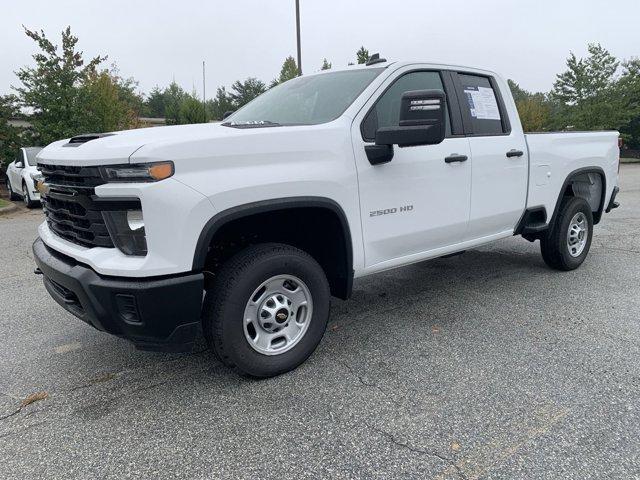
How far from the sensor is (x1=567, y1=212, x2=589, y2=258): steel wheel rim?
531 cm

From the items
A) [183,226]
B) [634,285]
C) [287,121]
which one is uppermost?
[287,121]

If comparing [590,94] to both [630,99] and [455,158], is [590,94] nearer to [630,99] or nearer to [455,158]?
[630,99]

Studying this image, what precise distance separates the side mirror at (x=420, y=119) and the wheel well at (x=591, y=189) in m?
3.00

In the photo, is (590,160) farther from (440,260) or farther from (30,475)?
(30,475)

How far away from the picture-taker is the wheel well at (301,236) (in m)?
3.04

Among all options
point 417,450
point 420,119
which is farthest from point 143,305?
point 420,119

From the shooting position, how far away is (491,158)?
4.13 m

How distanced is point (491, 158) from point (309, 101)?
1.60 m

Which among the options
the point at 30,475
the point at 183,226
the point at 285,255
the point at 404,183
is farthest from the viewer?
the point at 404,183

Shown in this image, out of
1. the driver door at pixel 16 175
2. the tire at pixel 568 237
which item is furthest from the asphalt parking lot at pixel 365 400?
the driver door at pixel 16 175

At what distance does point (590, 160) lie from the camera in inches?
208

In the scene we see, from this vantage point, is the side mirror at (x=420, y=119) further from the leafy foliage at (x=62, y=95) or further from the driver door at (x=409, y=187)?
the leafy foliage at (x=62, y=95)

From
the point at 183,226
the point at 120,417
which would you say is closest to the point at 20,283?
the point at 120,417

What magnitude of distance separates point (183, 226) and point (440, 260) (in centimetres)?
407
